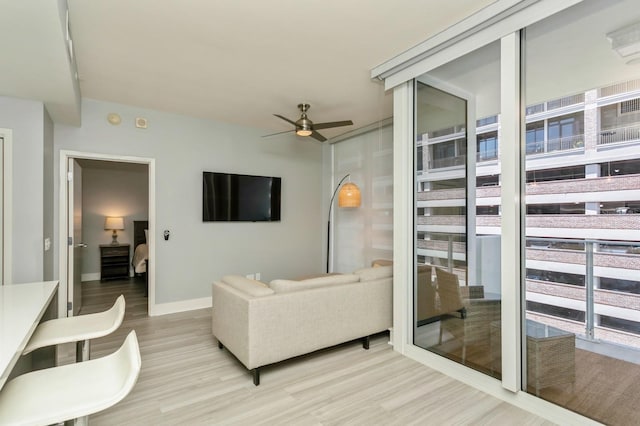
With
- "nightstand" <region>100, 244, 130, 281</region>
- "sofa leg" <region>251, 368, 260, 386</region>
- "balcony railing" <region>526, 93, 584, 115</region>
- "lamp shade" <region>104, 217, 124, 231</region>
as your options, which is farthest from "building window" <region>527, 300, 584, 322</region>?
"lamp shade" <region>104, 217, 124, 231</region>

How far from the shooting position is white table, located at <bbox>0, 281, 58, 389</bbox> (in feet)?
3.76

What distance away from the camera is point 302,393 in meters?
2.36

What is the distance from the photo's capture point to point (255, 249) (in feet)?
16.4

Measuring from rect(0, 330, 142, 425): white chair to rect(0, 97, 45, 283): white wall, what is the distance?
90.9 inches

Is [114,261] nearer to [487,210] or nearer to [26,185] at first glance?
[26,185]

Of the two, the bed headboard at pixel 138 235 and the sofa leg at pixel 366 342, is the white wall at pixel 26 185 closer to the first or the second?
the sofa leg at pixel 366 342

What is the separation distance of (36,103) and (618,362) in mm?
4865

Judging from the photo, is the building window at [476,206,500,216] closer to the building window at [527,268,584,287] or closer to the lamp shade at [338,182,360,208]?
the building window at [527,268,584,287]

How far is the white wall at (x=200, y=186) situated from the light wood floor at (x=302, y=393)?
1333mm

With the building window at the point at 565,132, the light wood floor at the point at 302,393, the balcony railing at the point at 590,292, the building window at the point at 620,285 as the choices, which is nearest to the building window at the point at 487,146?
the building window at the point at 565,132

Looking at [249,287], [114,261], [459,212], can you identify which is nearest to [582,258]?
[459,212]

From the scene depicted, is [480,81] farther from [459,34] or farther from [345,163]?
[345,163]

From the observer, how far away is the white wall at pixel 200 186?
13.2 ft

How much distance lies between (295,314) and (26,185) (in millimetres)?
2792
